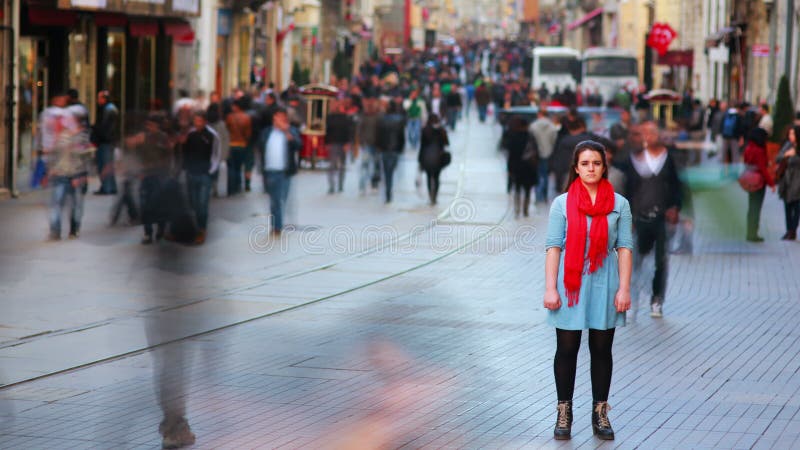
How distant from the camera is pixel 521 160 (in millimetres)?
23828

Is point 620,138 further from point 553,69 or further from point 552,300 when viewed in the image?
point 553,69

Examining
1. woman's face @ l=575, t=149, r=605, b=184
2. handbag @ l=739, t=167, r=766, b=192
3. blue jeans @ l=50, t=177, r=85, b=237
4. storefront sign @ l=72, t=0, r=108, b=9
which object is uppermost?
storefront sign @ l=72, t=0, r=108, b=9

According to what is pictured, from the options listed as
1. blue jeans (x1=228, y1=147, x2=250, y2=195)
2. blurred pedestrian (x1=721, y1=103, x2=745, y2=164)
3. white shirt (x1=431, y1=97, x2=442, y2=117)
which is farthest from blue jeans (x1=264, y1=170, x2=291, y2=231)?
white shirt (x1=431, y1=97, x2=442, y2=117)

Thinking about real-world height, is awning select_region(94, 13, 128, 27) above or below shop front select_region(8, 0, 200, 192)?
above

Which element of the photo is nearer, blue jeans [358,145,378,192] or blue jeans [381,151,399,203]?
blue jeans [381,151,399,203]

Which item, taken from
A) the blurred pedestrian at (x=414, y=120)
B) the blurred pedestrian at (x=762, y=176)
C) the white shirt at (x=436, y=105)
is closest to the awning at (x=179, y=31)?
the blurred pedestrian at (x=414, y=120)

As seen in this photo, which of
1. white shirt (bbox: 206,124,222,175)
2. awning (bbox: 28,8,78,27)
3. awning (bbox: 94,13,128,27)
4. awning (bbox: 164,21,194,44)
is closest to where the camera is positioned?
white shirt (bbox: 206,124,222,175)

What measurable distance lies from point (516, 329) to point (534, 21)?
175 m

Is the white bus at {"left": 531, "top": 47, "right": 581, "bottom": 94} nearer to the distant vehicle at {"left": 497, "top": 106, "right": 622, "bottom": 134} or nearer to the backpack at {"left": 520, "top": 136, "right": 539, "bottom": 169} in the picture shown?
the distant vehicle at {"left": 497, "top": 106, "right": 622, "bottom": 134}

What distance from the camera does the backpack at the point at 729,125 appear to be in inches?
1340

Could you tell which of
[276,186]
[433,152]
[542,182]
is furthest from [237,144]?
[276,186]

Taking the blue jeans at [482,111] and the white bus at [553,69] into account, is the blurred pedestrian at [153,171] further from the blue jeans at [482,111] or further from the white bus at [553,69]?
the white bus at [553,69]

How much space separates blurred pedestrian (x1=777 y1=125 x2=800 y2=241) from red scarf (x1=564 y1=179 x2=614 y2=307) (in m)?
12.7

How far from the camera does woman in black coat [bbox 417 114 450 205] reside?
25.1m
